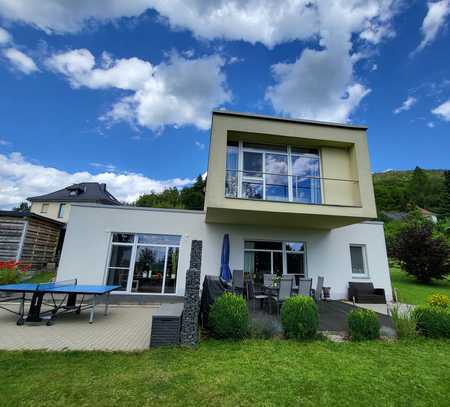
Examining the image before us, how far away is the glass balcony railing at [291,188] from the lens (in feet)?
28.9

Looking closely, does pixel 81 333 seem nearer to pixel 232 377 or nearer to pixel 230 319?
pixel 230 319

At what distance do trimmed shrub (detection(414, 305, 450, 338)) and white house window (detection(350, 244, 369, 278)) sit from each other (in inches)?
237

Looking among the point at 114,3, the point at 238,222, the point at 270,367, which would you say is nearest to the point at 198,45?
the point at 114,3

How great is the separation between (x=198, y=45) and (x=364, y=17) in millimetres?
7361

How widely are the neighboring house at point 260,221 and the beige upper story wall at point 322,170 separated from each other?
4cm

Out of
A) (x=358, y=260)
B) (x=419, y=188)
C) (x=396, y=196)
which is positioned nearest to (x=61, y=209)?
(x=358, y=260)

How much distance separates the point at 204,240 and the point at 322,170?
6.04m

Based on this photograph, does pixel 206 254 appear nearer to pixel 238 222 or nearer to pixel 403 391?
pixel 238 222

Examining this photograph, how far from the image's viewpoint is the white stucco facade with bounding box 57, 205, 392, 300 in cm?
969

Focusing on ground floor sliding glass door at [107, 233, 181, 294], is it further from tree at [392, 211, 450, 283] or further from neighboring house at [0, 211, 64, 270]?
tree at [392, 211, 450, 283]

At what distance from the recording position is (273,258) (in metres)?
10.7

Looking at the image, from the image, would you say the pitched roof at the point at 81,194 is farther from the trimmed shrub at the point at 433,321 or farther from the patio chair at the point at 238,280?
the trimmed shrub at the point at 433,321

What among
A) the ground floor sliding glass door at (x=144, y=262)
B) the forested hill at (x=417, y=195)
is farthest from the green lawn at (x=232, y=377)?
the forested hill at (x=417, y=195)

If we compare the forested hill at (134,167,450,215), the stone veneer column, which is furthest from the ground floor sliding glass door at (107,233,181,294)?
the forested hill at (134,167,450,215)
